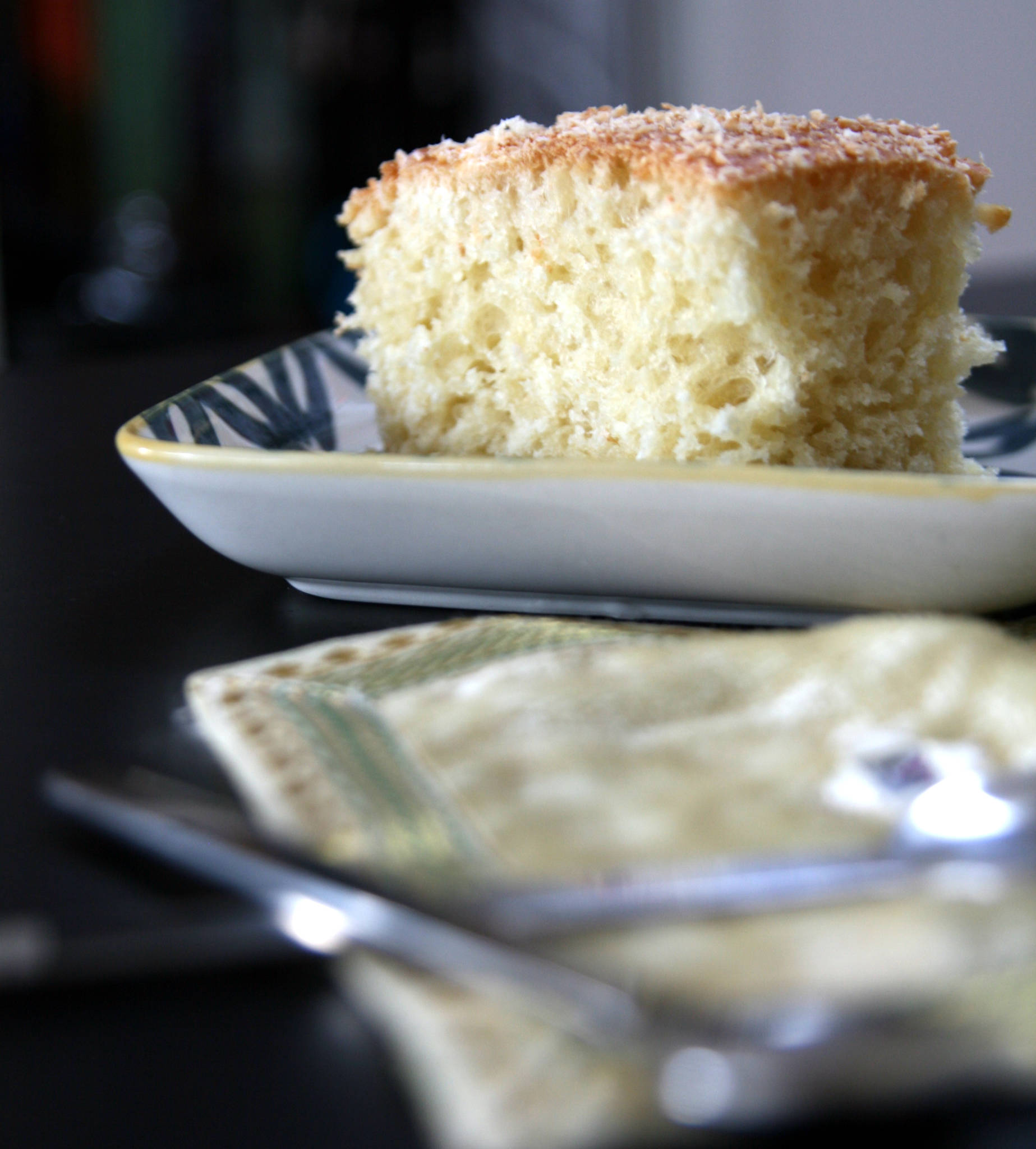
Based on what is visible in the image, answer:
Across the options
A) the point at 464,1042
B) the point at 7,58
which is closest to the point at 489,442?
the point at 464,1042

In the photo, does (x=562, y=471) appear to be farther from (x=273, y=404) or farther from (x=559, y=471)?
(x=273, y=404)

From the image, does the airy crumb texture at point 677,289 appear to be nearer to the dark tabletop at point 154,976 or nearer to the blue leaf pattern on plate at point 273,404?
the blue leaf pattern on plate at point 273,404

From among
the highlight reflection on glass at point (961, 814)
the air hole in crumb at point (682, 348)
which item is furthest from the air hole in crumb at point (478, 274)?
the highlight reflection on glass at point (961, 814)

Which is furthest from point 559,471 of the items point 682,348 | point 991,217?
point 991,217

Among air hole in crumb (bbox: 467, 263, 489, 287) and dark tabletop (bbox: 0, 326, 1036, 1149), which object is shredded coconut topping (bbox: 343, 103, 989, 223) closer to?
air hole in crumb (bbox: 467, 263, 489, 287)

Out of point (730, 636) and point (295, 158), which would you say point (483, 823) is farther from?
point (295, 158)

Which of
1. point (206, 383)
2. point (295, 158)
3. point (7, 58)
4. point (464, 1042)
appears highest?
point (7, 58)

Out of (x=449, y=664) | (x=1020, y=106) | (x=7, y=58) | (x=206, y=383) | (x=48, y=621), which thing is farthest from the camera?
(x=1020, y=106)
